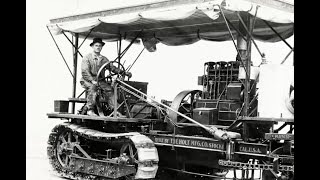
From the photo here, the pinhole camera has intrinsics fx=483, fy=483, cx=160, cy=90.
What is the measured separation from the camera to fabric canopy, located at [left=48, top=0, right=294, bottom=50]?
8.02 metres

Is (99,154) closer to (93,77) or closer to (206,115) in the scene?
(93,77)

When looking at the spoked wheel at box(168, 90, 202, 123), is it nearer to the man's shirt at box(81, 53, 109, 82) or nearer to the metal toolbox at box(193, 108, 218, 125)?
the metal toolbox at box(193, 108, 218, 125)

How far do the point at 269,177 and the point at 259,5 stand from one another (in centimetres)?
291

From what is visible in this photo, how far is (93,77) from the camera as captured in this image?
10648 millimetres

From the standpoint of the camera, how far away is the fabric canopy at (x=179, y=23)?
802 cm

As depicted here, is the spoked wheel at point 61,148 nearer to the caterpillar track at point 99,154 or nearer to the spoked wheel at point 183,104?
the caterpillar track at point 99,154

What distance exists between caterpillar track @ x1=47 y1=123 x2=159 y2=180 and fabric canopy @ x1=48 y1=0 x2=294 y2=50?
226cm

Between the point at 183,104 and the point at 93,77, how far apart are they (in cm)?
220

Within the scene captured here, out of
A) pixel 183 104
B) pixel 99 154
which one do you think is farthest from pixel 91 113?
pixel 183 104

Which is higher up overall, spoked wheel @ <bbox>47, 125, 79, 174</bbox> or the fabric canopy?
the fabric canopy

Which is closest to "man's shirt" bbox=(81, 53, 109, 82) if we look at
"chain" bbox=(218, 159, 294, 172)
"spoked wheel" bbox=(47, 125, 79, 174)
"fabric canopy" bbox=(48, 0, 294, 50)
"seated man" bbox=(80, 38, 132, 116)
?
"seated man" bbox=(80, 38, 132, 116)

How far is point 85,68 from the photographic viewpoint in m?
10.6
